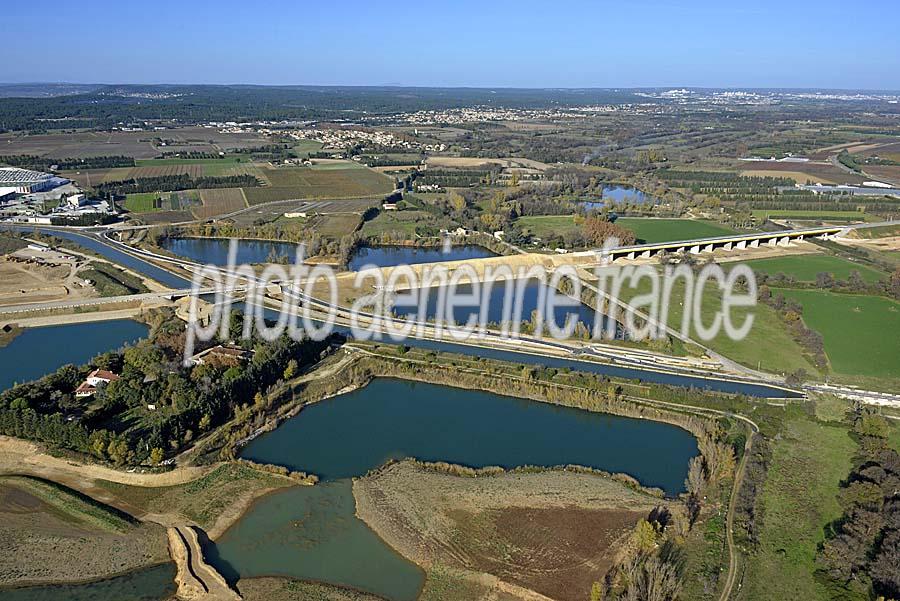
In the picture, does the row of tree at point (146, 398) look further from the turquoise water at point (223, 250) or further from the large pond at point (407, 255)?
the large pond at point (407, 255)

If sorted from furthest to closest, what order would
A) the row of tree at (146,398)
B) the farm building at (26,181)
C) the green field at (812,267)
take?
1. the farm building at (26,181)
2. the green field at (812,267)
3. the row of tree at (146,398)

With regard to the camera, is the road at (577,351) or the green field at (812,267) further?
the green field at (812,267)

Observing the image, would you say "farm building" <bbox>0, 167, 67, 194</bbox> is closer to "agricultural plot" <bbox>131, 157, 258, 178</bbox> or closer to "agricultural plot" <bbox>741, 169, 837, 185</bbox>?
"agricultural plot" <bbox>131, 157, 258, 178</bbox>

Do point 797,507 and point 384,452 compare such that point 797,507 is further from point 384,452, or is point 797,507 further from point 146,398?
point 146,398

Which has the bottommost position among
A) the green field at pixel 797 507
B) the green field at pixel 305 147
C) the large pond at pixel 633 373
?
the green field at pixel 797 507

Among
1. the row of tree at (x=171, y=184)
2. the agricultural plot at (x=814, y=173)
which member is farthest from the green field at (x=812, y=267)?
the row of tree at (x=171, y=184)

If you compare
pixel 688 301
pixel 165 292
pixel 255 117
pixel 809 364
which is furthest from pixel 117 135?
pixel 809 364

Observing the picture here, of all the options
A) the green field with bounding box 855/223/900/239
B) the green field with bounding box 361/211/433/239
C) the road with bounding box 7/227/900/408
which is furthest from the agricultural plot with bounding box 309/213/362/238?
the green field with bounding box 855/223/900/239
